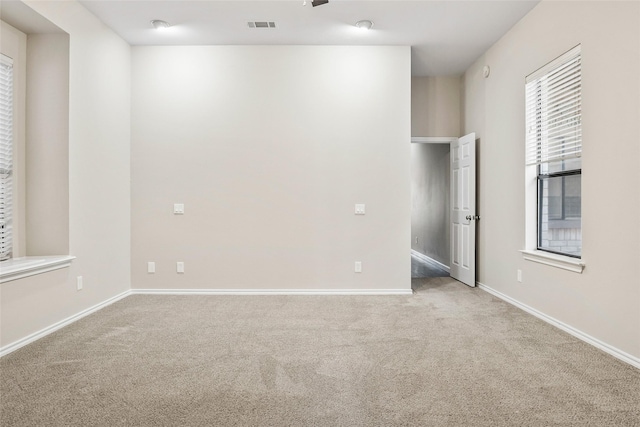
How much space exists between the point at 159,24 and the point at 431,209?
549 cm

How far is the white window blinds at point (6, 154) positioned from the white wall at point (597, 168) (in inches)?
187

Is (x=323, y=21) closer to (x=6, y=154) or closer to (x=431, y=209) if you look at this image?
(x=6, y=154)

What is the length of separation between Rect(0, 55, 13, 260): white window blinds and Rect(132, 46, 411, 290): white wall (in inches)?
52.7

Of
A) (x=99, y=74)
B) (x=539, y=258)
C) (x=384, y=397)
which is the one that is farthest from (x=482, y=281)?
(x=99, y=74)

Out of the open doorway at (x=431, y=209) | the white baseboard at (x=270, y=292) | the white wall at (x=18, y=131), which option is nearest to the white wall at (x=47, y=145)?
the white wall at (x=18, y=131)

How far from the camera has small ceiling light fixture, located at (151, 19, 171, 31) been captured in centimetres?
389

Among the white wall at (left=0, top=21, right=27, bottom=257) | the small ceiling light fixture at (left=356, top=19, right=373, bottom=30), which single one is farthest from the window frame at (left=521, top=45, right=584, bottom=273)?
the white wall at (left=0, top=21, right=27, bottom=257)

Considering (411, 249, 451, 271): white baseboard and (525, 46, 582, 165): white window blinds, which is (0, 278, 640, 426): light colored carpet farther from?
(411, 249, 451, 271): white baseboard

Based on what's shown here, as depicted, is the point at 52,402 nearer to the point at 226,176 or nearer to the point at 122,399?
the point at 122,399

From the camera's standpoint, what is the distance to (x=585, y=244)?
2934mm

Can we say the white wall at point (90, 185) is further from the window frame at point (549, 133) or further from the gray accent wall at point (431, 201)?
the gray accent wall at point (431, 201)

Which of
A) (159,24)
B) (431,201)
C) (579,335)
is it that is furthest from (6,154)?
(431,201)

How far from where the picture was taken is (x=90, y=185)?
3723 mm

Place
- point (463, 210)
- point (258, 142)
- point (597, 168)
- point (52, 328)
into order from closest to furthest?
point (597, 168), point (52, 328), point (258, 142), point (463, 210)
